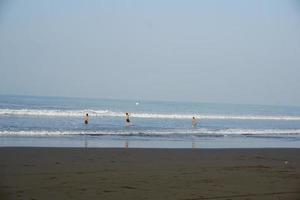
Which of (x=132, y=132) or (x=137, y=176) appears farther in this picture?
(x=132, y=132)

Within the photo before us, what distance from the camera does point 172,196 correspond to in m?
6.68

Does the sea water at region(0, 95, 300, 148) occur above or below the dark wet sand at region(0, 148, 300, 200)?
above

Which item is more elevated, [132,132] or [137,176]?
[132,132]

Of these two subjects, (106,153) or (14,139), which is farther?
(14,139)

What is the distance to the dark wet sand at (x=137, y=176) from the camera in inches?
269

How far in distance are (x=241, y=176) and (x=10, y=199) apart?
4.70 m

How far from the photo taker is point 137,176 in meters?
8.58

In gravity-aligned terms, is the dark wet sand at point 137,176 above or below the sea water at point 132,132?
below

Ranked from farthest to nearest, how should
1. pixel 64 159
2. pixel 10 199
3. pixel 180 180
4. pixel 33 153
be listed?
1. pixel 33 153
2. pixel 64 159
3. pixel 180 180
4. pixel 10 199

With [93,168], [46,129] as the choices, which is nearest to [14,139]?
[46,129]

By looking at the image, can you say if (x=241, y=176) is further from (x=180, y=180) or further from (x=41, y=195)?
(x=41, y=195)

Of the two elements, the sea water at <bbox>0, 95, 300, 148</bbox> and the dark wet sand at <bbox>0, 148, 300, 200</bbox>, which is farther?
the sea water at <bbox>0, 95, 300, 148</bbox>

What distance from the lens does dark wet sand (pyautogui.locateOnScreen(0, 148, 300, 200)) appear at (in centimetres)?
684

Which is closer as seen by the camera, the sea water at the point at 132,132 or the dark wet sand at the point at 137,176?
the dark wet sand at the point at 137,176
